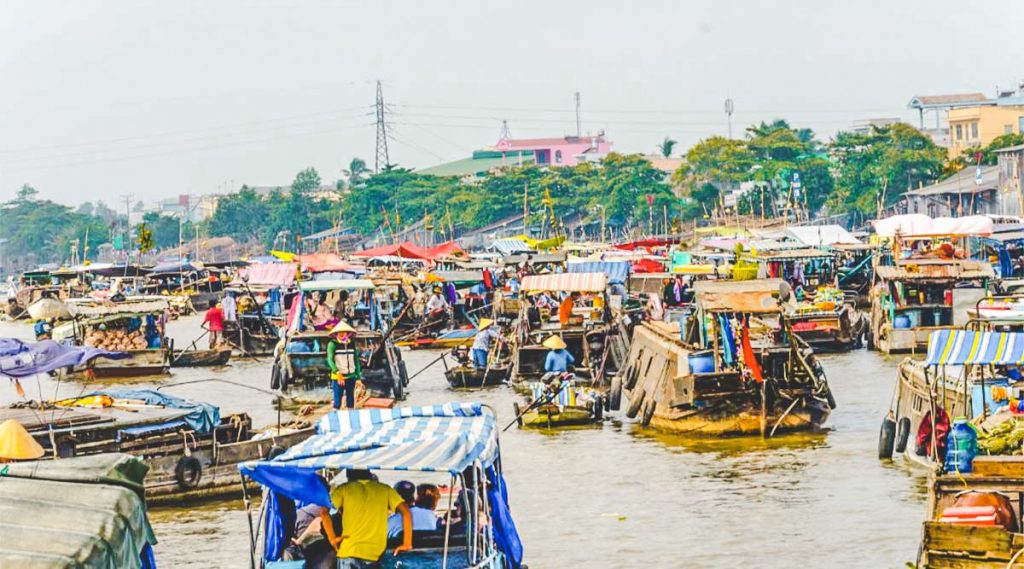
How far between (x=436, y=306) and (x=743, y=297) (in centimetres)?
2094

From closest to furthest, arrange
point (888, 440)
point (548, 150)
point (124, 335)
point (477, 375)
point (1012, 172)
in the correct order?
point (888, 440), point (477, 375), point (124, 335), point (1012, 172), point (548, 150)

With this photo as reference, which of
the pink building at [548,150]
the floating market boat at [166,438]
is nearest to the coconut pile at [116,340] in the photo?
the floating market boat at [166,438]

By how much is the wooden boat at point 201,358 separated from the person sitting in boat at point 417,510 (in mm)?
25153

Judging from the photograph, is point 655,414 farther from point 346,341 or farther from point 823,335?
point 823,335

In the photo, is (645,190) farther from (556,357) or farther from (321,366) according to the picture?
(556,357)

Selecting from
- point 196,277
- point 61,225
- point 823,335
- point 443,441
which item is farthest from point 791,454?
point 61,225

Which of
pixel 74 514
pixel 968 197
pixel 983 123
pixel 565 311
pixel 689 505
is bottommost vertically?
pixel 689 505

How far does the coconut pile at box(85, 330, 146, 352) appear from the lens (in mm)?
35625

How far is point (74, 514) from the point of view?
32.1 ft

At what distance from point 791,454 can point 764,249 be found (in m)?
27.2

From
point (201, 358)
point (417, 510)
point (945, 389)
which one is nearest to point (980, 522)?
point (417, 510)

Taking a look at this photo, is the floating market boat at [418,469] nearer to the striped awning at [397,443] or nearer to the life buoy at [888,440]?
the striped awning at [397,443]

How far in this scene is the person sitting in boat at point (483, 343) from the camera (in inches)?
1192

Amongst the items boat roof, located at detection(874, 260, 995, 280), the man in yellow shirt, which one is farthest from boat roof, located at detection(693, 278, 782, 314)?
the man in yellow shirt
